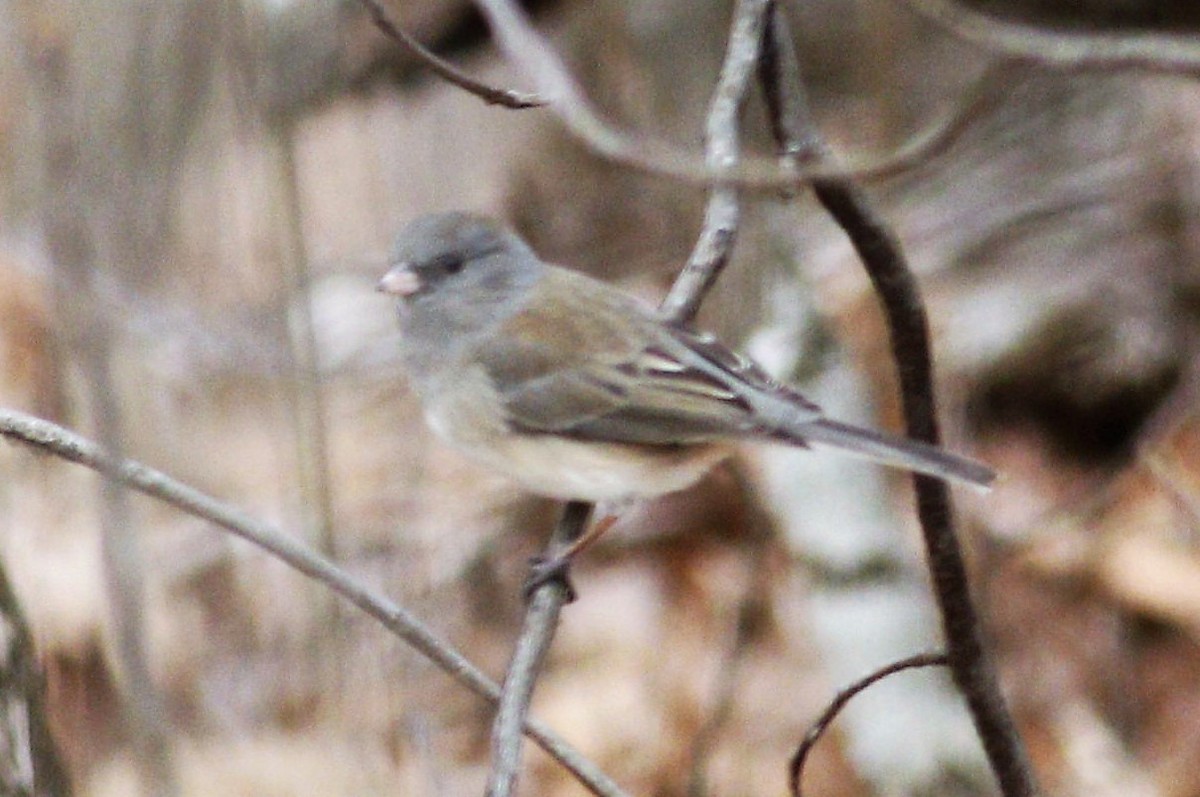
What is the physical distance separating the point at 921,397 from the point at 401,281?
1424 mm

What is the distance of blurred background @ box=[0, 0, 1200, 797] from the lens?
3.37 meters

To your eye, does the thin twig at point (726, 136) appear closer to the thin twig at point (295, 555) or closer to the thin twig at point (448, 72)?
the thin twig at point (448, 72)

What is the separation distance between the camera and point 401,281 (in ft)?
9.60

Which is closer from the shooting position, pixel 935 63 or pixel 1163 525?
pixel 1163 525

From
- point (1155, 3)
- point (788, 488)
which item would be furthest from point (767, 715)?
point (1155, 3)

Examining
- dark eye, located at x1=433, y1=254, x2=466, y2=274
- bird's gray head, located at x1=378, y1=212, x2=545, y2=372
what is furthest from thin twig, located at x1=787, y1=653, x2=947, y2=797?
dark eye, located at x1=433, y1=254, x2=466, y2=274

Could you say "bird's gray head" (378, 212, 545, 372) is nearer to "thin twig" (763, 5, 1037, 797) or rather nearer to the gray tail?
the gray tail

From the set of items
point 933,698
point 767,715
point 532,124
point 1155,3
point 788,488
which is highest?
point 1155,3

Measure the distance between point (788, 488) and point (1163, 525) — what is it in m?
1.02

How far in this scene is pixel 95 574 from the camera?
4.39 metres

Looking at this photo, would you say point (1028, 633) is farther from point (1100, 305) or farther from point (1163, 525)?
point (1100, 305)

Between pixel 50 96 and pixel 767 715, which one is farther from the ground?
pixel 50 96

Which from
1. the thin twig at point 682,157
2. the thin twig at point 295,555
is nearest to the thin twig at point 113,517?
the thin twig at point 295,555

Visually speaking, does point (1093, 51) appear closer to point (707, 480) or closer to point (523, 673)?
point (523, 673)
